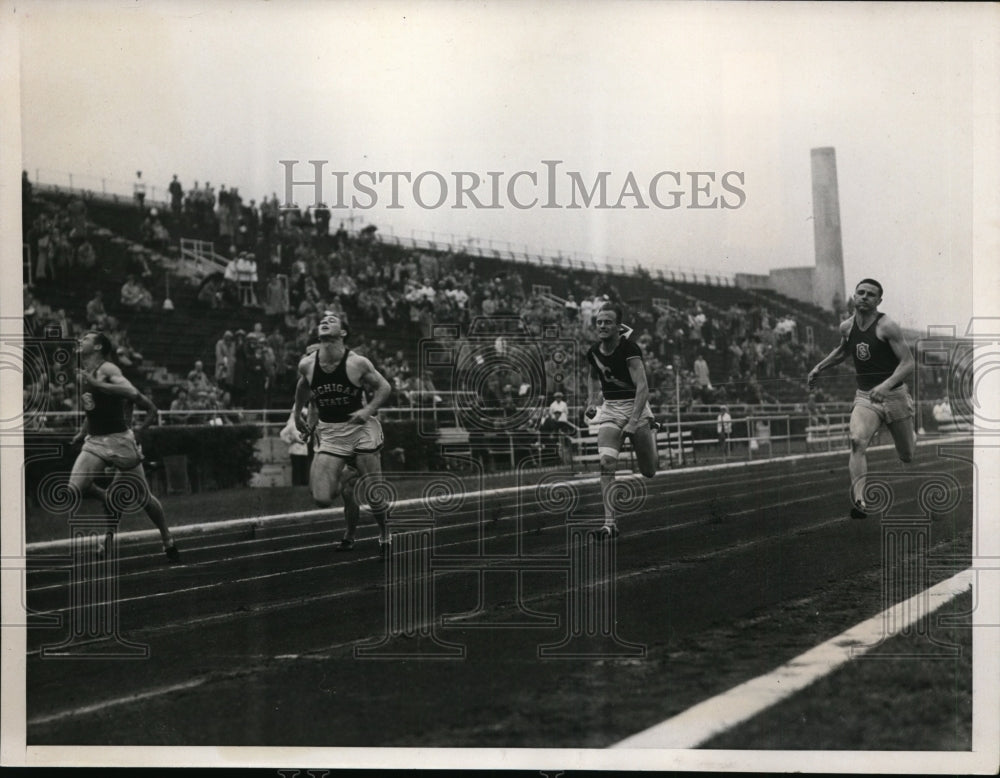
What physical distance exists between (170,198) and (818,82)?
5.87 metres

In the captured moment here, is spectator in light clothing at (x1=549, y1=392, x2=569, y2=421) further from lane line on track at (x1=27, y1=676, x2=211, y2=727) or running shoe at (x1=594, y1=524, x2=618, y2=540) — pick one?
lane line on track at (x1=27, y1=676, x2=211, y2=727)

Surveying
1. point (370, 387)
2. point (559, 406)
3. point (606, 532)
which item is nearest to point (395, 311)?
point (370, 387)

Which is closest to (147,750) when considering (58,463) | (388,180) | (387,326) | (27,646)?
(27,646)

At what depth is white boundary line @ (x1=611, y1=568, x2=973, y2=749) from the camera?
19.4 feet

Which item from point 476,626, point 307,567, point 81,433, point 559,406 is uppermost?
point 559,406

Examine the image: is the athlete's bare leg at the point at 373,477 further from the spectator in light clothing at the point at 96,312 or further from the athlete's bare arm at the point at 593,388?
the spectator in light clothing at the point at 96,312

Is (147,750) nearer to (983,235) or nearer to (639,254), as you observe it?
(639,254)

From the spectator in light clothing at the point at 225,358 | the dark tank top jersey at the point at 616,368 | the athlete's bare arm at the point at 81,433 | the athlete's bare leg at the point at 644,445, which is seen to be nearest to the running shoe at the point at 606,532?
the athlete's bare leg at the point at 644,445

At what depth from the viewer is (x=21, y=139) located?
26.0 ft

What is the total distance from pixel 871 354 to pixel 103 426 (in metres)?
6.33

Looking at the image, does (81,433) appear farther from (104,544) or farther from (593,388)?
(593,388)

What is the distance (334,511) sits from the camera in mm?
13430

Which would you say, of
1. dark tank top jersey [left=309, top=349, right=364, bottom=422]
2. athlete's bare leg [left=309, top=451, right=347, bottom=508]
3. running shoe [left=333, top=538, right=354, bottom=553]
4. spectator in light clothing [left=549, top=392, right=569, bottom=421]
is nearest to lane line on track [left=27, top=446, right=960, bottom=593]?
running shoe [left=333, top=538, right=354, bottom=553]

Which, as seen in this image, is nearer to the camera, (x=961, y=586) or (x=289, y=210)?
(x=961, y=586)
